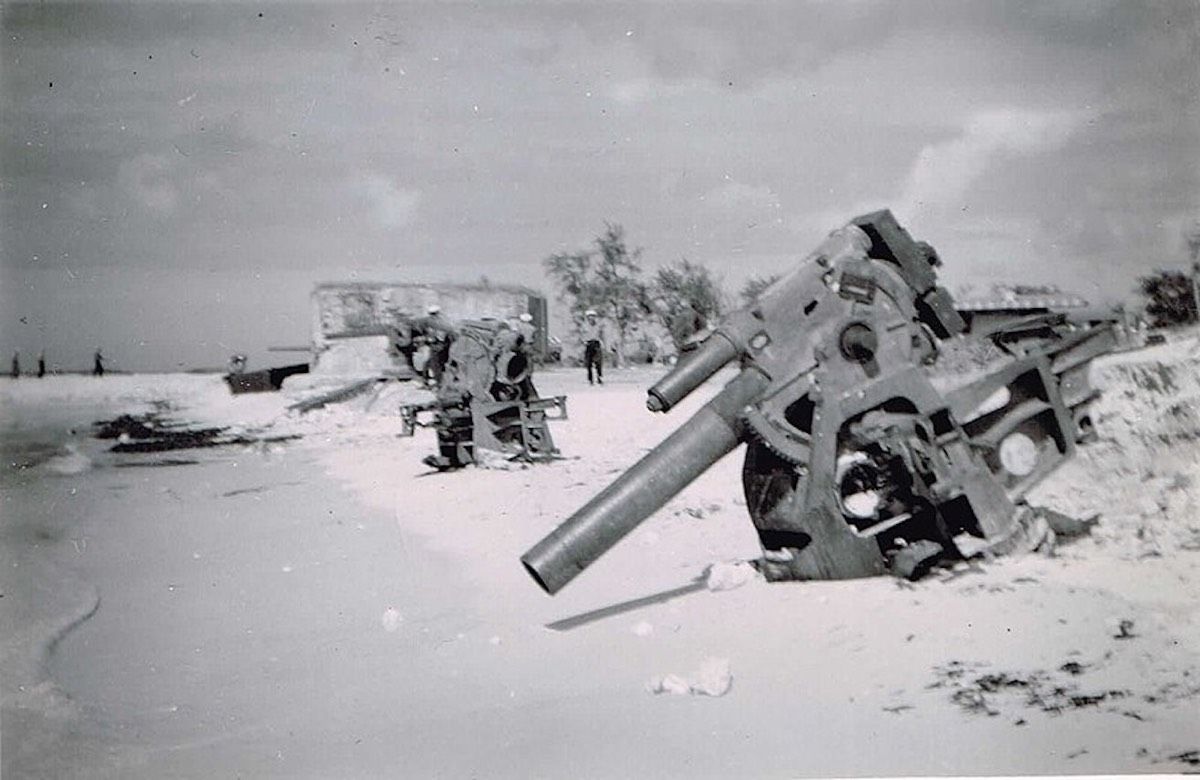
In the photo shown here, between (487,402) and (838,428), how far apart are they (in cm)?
423

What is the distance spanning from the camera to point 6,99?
4.25 meters

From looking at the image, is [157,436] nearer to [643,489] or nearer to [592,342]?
[592,342]

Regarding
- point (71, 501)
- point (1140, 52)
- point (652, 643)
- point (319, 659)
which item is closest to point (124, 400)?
point (71, 501)

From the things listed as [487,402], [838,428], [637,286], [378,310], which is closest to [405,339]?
[487,402]

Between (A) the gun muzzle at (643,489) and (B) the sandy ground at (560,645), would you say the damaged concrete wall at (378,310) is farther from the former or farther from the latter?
(A) the gun muzzle at (643,489)

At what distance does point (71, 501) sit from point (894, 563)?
311cm

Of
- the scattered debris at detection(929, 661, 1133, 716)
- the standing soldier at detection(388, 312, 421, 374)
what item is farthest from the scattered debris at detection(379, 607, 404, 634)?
the standing soldier at detection(388, 312, 421, 374)

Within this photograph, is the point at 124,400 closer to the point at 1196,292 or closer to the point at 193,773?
the point at 193,773

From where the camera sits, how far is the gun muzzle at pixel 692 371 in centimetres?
390

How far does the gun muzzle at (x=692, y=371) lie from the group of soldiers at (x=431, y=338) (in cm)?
265

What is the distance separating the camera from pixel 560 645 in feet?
12.7

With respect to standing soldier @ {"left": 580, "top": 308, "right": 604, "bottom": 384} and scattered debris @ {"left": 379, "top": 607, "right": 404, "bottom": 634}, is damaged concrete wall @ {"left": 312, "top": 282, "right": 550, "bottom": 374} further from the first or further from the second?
scattered debris @ {"left": 379, "top": 607, "right": 404, "bottom": 634}

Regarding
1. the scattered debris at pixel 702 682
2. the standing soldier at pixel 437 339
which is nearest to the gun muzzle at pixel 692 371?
the scattered debris at pixel 702 682

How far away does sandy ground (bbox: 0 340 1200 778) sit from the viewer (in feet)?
11.9
